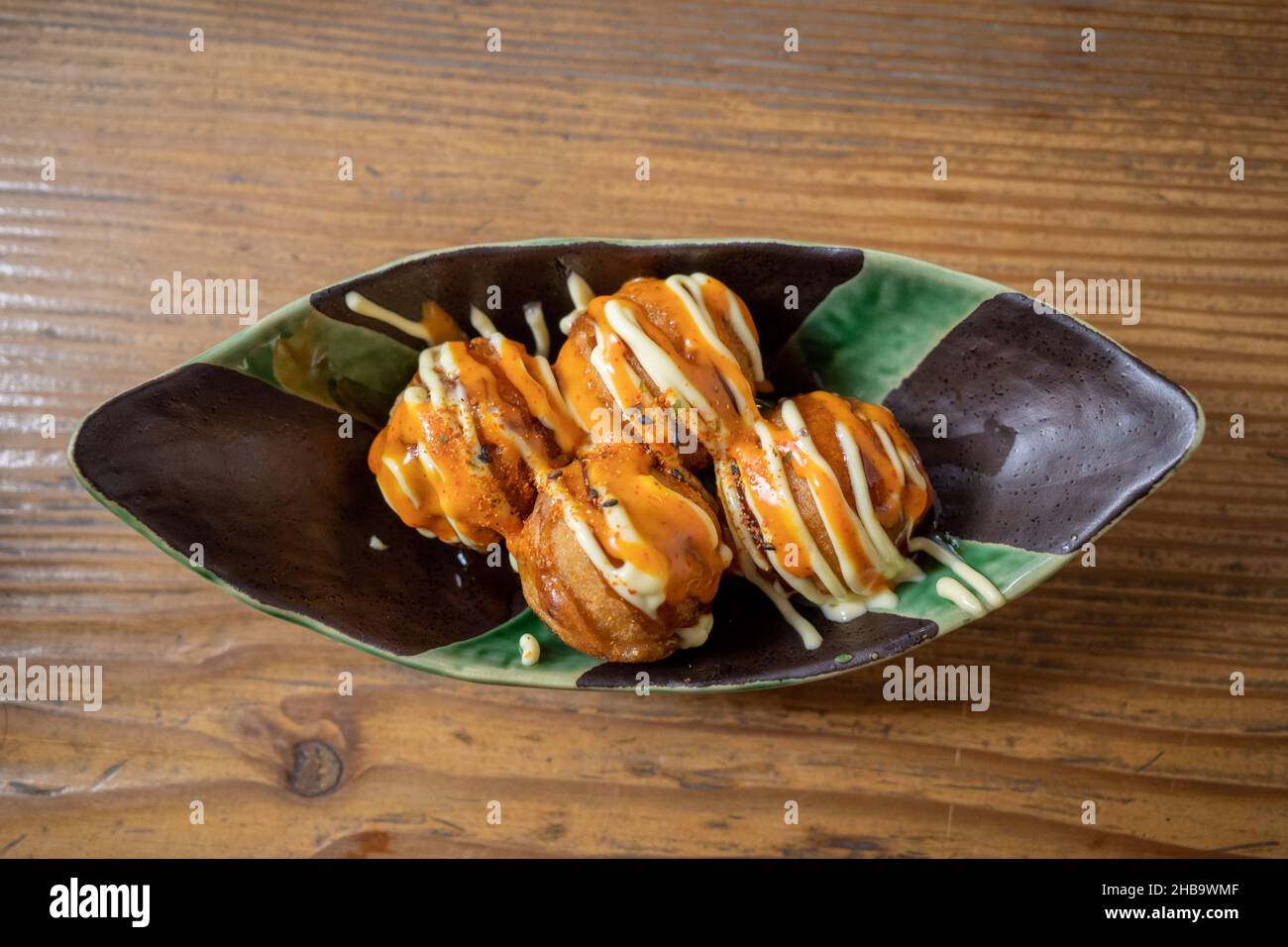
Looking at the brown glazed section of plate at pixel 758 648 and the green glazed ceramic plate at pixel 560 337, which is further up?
the green glazed ceramic plate at pixel 560 337

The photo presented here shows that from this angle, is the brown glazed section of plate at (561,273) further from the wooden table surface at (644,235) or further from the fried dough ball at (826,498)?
the wooden table surface at (644,235)

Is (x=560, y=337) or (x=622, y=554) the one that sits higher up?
(x=560, y=337)

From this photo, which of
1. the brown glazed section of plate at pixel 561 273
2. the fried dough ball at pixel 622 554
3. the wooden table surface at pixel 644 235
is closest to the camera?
the fried dough ball at pixel 622 554

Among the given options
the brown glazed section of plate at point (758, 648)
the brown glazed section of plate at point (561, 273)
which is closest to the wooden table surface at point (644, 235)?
the brown glazed section of plate at point (758, 648)

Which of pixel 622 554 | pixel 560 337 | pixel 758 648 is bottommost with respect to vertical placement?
pixel 758 648

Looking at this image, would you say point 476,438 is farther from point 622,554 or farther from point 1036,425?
point 1036,425

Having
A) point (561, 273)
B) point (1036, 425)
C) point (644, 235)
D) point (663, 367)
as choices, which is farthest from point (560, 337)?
point (1036, 425)
